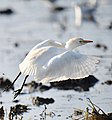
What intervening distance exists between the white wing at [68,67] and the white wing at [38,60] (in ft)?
0.56

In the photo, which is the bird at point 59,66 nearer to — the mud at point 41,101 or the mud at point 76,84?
the mud at point 41,101

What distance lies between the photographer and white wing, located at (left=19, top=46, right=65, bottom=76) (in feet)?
24.9

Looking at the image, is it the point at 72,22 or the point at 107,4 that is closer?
the point at 72,22

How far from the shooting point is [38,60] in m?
7.70

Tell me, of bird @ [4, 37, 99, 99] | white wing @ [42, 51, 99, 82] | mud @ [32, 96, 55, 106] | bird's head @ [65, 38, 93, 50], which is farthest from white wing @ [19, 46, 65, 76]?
mud @ [32, 96, 55, 106]

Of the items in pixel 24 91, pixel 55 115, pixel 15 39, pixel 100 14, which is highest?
pixel 100 14

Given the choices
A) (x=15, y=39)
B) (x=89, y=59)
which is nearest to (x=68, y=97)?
(x=89, y=59)

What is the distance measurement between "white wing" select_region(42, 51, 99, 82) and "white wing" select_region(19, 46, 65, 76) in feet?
0.56

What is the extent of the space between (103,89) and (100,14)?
999 centimetres

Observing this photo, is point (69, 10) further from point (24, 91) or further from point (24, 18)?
point (24, 91)

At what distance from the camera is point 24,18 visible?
19.2 m

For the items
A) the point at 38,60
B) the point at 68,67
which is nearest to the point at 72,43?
the point at 38,60

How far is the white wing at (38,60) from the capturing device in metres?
7.59

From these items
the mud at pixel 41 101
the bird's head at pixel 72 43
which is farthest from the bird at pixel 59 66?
the mud at pixel 41 101
